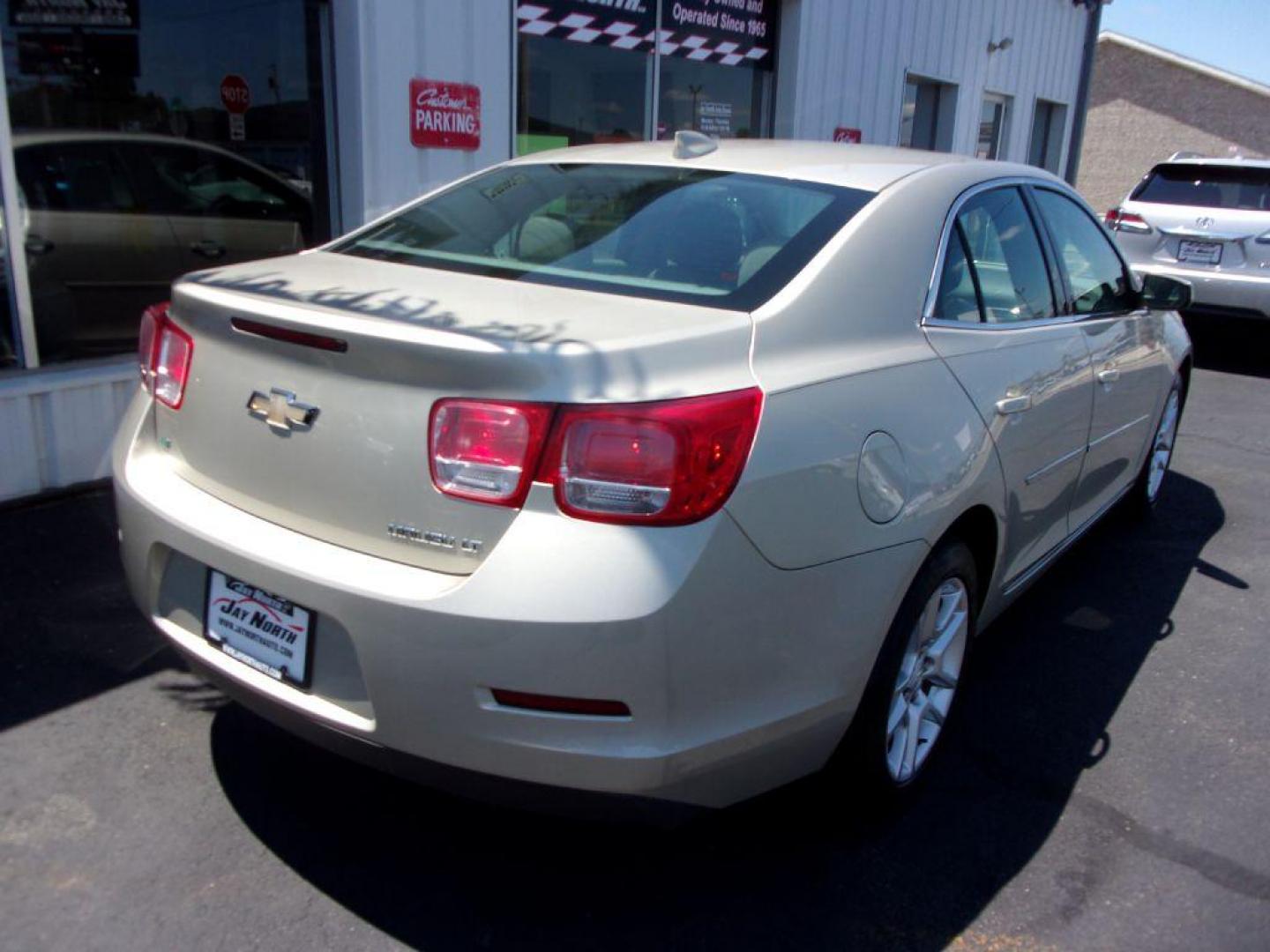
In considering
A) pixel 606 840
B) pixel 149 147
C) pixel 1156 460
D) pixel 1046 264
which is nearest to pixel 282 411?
pixel 606 840

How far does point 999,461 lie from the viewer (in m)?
2.91

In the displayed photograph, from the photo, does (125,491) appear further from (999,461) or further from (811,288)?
(999,461)

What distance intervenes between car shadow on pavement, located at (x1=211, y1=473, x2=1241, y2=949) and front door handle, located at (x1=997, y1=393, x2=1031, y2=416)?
0.96m

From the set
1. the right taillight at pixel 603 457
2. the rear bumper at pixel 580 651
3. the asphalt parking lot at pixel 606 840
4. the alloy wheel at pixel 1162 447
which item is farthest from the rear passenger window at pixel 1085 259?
the right taillight at pixel 603 457

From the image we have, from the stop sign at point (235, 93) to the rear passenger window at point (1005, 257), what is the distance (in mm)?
4003

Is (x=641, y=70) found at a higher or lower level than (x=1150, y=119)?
lower

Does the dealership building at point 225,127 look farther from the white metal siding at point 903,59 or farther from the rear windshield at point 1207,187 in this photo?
the rear windshield at point 1207,187

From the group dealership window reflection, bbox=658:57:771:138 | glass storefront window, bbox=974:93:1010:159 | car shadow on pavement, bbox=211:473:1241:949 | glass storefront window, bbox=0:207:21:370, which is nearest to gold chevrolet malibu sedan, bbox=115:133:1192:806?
car shadow on pavement, bbox=211:473:1241:949

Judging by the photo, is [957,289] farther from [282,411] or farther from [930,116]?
[930,116]

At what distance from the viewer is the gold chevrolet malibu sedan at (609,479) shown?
6.59 feet

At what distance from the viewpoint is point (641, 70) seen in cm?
816

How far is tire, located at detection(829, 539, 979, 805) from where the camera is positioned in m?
2.53

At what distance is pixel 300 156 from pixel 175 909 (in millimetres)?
4554

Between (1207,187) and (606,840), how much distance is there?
377 inches
